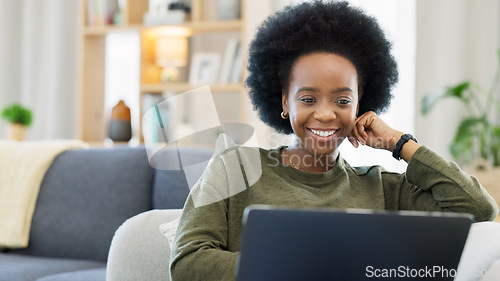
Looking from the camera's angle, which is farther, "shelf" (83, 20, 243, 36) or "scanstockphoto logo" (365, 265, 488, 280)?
"shelf" (83, 20, 243, 36)

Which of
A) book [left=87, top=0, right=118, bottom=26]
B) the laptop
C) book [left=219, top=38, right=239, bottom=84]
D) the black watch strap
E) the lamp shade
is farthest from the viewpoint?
book [left=87, top=0, right=118, bottom=26]

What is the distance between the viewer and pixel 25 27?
4.21 m

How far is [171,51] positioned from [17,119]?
0.93m

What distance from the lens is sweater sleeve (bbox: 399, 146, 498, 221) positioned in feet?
4.11

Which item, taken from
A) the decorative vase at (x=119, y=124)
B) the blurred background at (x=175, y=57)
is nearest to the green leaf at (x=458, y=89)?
the blurred background at (x=175, y=57)

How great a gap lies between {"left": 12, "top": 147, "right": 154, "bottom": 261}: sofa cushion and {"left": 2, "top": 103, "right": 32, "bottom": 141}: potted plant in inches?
42.5

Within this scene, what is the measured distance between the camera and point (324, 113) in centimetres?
125

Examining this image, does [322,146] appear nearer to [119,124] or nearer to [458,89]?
[458,89]

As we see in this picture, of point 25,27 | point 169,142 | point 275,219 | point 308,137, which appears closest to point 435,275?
point 275,219

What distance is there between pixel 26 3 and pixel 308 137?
138 inches

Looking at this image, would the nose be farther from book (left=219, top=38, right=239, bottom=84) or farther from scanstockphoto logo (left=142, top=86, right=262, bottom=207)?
book (left=219, top=38, right=239, bottom=84)

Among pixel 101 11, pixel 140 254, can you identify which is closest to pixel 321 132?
pixel 140 254

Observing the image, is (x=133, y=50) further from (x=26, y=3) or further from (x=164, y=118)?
(x=164, y=118)

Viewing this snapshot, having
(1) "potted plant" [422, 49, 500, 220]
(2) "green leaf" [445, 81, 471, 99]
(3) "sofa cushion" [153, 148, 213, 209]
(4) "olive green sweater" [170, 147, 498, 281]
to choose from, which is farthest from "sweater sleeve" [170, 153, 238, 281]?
(2) "green leaf" [445, 81, 471, 99]
